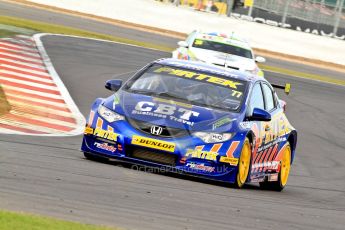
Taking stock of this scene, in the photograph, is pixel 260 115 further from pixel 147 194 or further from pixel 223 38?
pixel 223 38

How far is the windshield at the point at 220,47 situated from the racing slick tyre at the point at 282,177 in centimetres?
1042

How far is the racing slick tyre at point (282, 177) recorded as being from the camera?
39.2ft

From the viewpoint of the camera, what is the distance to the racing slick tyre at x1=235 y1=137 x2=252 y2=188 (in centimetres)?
1024

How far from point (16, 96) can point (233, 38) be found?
28.4ft

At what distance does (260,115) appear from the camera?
10734 mm

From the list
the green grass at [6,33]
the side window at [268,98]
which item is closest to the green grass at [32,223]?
the side window at [268,98]

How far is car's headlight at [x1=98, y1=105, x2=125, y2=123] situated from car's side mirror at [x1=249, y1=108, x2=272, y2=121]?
56.9 inches

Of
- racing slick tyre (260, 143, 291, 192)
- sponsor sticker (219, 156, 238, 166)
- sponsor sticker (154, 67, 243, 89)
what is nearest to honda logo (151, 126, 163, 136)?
sponsor sticker (219, 156, 238, 166)

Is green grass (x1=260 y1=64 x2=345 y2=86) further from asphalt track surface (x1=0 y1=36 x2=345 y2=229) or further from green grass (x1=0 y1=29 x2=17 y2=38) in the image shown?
asphalt track surface (x1=0 y1=36 x2=345 y2=229)

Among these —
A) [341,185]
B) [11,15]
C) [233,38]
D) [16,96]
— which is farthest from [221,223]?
[11,15]

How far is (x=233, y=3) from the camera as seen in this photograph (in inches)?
1713

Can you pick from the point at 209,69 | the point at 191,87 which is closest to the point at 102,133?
the point at 191,87

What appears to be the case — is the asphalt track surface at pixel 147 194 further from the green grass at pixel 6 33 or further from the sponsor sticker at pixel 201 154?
the green grass at pixel 6 33

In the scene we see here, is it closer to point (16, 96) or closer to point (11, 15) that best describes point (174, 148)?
point (16, 96)
